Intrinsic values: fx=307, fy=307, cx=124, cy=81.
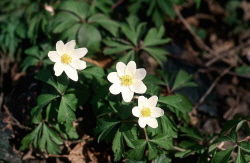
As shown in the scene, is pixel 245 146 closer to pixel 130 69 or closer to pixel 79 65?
pixel 130 69

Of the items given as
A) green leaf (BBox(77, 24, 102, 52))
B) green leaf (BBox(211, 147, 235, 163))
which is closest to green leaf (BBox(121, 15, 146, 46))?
green leaf (BBox(77, 24, 102, 52))

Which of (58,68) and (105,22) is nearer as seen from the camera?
(58,68)

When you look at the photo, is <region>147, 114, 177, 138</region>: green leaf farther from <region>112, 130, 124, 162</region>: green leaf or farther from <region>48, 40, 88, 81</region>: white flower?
<region>48, 40, 88, 81</region>: white flower

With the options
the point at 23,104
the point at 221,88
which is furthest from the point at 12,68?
the point at 221,88

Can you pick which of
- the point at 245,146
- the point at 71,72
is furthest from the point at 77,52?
the point at 245,146

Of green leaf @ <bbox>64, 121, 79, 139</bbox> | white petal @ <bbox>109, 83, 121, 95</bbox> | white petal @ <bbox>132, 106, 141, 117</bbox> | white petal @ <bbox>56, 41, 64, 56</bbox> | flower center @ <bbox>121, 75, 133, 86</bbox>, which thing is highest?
white petal @ <bbox>56, 41, 64, 56</bbox>

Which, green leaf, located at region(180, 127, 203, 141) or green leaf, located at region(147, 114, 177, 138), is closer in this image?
green leaf, located at region(147, 114, 177, 138)

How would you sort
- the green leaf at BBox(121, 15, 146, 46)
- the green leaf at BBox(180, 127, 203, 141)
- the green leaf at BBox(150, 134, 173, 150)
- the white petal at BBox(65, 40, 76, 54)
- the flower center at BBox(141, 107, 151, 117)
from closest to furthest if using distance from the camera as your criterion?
the flower center at BBox(141, 107, 151, 117) < the white petal at BBox(65, 40, 76, 54) < the green leaf at BBox(150, 134, 173, 150) < the green leaf at BBox(180, 127, 203, 141) < the green leaf at BBox(121, 15, 146, 46)

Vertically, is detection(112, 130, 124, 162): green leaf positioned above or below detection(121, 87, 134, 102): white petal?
below
